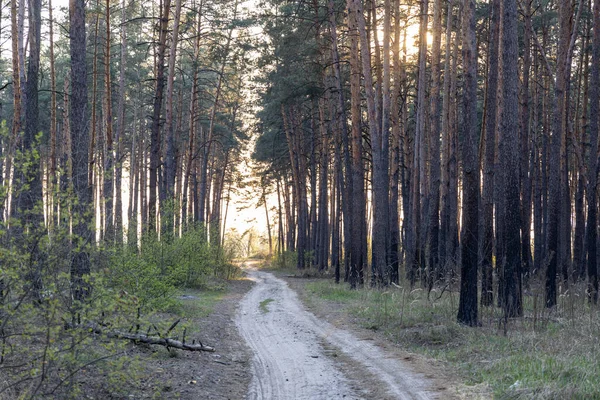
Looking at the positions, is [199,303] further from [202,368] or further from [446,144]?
[446,144]

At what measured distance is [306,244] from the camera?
1658 inches

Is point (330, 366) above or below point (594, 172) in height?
below

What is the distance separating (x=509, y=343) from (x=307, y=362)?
3307 mm

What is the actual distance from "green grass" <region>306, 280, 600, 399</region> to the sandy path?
32.1 inches

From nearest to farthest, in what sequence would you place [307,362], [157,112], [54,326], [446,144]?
[54,326]
[307,362]
[157,112]
[446,144]

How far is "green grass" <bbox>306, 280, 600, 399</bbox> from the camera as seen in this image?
23.0 feet

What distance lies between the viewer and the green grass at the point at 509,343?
7.02 meters

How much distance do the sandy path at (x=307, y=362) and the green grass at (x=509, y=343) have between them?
82cm

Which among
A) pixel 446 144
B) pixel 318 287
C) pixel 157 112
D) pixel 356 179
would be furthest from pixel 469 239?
pixel 157 112

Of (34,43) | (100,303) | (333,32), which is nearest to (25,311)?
(100,303)

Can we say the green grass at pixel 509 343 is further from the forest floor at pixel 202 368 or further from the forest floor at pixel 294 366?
the forest floor at pixel 202 368

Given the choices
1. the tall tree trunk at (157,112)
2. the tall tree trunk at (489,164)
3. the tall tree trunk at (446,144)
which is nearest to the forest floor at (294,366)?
the tall tree trunk at (489,164)

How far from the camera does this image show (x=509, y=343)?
31.5 ft

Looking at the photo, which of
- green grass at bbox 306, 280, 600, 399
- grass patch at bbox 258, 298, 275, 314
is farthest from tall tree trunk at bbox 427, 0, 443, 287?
grass patch at bbox 258, 298, 275, 314
